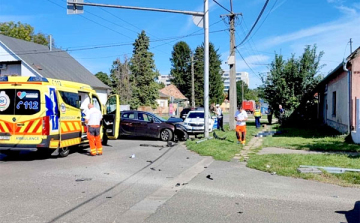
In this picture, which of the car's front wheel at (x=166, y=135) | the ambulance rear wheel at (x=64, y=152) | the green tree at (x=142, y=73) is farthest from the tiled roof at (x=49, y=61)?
the ambulance rear wheel at (x=64, y=152)

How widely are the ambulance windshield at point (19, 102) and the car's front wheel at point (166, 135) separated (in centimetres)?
754

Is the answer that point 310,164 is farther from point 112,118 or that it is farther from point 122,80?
point 122,80

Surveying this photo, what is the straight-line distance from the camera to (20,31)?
50.2 m

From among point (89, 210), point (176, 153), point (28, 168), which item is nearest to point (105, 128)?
point (176, 153)

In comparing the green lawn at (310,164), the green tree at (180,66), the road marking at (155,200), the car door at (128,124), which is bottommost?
the road marking at (155,200)

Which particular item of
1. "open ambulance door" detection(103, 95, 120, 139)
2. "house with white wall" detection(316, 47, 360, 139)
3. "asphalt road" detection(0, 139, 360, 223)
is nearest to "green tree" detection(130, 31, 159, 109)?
"house with white wall" detection(316, 47, 360, 139)

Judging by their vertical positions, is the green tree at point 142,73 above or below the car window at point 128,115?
above

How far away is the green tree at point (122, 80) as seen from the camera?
49031 mm

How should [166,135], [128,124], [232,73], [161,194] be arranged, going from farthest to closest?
1. [232,73]
2. [128,124]
3. [166,135]
4. [161,194]

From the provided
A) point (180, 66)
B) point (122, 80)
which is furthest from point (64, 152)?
point (180, 66)

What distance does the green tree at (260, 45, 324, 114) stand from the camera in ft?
84.0

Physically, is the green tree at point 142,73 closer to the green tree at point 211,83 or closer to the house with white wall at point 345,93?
the green tree at point 211,83

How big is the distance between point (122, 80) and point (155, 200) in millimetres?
44695

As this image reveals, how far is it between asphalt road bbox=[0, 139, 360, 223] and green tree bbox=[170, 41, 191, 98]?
73357mm
